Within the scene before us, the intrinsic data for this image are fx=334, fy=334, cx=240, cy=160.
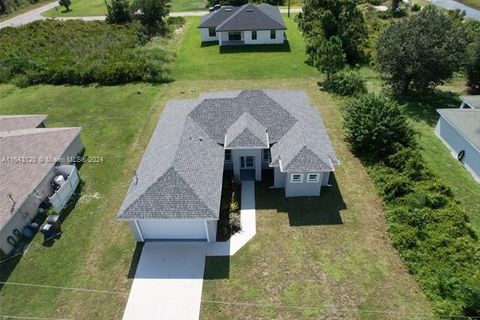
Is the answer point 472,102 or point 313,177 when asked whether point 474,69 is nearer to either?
point 472,102

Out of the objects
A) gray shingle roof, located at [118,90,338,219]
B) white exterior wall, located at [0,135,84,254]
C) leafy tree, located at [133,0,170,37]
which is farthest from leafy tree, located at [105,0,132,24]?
white exterior wall, located at [0,135,84,254]

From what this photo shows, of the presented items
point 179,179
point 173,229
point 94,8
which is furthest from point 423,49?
point 94,8

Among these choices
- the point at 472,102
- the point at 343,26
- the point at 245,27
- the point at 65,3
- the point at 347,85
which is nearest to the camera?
the point at 472,102

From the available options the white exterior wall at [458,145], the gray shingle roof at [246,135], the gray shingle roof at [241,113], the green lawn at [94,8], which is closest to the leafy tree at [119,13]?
the green lawn at [94,8]

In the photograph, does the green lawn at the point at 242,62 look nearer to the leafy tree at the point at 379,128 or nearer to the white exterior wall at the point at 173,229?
the leafy tree at the point at 379,128

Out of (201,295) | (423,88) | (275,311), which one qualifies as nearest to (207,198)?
(201,295)

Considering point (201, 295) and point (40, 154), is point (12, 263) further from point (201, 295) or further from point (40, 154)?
point (201, 295)

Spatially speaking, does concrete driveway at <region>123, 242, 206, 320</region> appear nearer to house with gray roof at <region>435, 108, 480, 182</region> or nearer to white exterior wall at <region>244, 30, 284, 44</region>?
house with gray roof at <region>435, 108, 480, 182</region>
